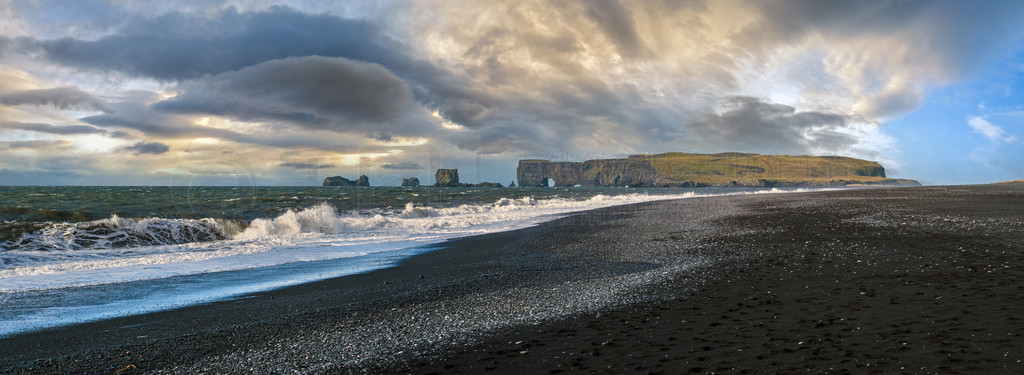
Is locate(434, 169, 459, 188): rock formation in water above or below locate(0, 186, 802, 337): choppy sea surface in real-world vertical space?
above

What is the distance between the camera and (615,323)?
19.5 feet

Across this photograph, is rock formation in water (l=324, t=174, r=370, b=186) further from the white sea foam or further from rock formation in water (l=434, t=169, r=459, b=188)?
the white sea foam

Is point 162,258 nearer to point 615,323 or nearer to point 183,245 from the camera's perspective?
point 183,245

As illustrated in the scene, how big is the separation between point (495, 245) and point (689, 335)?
11.4 metres

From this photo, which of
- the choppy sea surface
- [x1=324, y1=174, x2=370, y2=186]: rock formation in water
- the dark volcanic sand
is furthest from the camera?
[x1=324, y1=174, x2=370, y2=186]: rock formation in water

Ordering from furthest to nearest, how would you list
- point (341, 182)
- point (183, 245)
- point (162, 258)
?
point (341, 182)
point (183, 245)
point (162, 258)

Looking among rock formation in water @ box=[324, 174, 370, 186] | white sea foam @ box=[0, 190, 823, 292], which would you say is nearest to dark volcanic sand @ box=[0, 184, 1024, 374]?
white sea foam @ box=[0, 190, 823, 292]

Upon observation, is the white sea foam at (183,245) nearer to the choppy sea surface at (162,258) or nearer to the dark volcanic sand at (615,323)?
the choppy sea surface at (162,258)

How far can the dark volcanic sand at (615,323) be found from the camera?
4559 mm

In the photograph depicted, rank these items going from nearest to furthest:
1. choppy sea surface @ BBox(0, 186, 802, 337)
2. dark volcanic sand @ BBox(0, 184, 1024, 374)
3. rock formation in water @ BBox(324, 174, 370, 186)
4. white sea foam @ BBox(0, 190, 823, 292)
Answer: dark volcanic sand @ BBox(0, 184, 1024, 374), choppy sea surface @ BBox(0, 186, 802, 337), white sea foam @ BBox(0, 190, 823, 292), rock formation in water @ BBox(324, 174, 370, 186)

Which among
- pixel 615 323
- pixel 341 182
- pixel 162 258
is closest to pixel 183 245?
pixel 162 258

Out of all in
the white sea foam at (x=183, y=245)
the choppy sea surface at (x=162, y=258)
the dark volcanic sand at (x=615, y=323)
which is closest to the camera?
the dark volcanic sand at (x=615, y=323)

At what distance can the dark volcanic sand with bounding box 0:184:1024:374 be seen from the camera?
4.56 m

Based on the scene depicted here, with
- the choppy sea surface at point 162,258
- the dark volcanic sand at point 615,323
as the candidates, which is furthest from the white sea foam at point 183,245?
the dark volcanic sand at point 615,323
